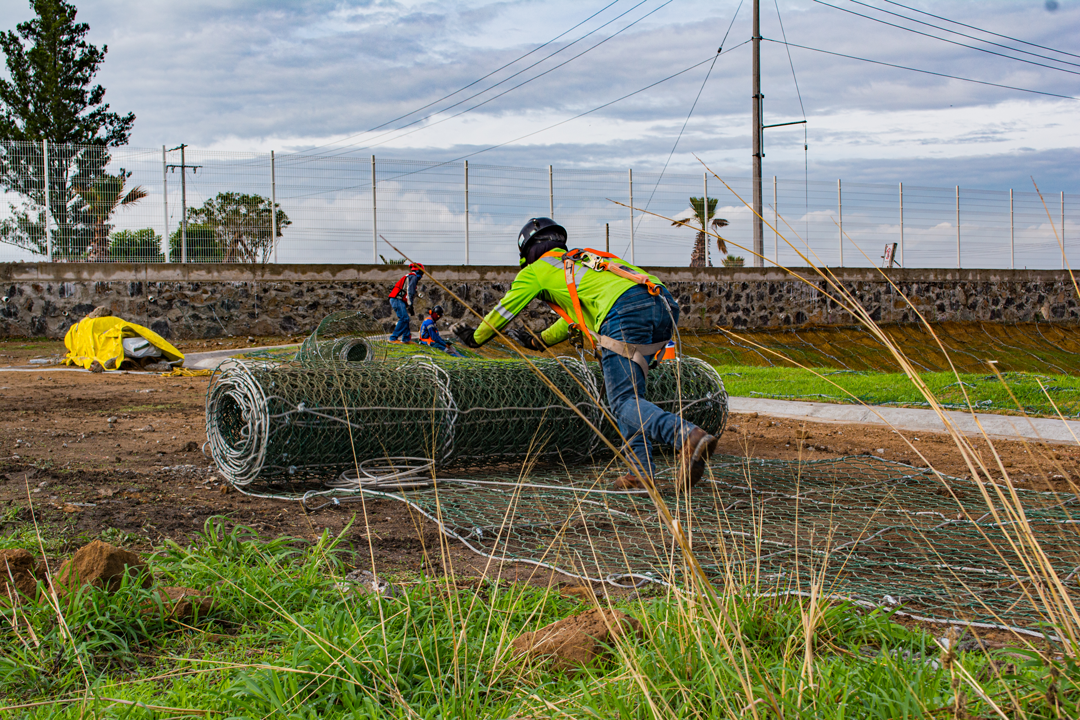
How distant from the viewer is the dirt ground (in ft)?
11.2

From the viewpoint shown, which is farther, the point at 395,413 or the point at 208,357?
the point at 208,357

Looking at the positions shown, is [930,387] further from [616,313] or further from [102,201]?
[102,201]

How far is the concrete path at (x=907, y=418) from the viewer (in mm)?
6480

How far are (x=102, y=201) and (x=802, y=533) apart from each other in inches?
571

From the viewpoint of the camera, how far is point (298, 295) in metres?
15.7

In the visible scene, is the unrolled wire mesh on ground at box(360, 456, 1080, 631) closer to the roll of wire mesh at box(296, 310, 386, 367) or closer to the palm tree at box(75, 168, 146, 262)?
the roll of wire mesh at box(296, 310, 386, 367)

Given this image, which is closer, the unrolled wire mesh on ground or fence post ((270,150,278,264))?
the unrolled wire mesh on ground

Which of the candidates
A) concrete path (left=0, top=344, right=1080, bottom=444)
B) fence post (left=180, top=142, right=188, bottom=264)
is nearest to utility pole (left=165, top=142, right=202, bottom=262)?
fence post (left=180, top=142, right=188, bottom=264)

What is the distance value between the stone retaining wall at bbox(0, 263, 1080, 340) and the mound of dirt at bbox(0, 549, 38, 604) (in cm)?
1265

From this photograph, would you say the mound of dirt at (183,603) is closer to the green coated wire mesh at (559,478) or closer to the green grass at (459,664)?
the green grass at (459,664)

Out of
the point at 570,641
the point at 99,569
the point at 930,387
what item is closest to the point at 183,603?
the point at 99,569

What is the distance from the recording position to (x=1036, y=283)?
21.7m

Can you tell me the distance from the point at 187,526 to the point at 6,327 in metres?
13.4

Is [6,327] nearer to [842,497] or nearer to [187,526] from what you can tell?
[187,526]
